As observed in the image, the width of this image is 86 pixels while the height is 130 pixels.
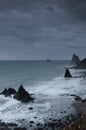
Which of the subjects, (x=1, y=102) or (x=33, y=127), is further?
(x=1, y=102)

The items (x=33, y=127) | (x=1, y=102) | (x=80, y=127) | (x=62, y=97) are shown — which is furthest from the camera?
(x=62, y=97)

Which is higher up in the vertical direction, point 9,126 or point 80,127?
point 80,127

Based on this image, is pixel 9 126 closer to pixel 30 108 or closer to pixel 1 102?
pixel 30 108

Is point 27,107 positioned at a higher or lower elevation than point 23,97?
lower

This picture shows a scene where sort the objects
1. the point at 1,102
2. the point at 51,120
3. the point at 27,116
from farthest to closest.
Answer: the point at 1,102
the point at 27,116
the point at 51,120

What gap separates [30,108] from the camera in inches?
2104

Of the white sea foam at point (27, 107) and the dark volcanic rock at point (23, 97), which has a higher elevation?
the dark volcanic rock at point (23, 97)

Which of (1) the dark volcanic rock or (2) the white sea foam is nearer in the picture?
(2) the white sea foam

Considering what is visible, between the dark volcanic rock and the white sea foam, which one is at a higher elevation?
the dark volcanic rock

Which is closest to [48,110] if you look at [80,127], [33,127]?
[33,127]

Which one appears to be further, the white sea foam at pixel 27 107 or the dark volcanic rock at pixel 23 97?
the dark volcanic rock at pixel 23 97

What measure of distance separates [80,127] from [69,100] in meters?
33.8

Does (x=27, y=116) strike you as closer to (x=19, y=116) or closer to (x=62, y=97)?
(x=19, y=116)

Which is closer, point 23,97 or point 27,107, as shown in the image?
point 27,107
